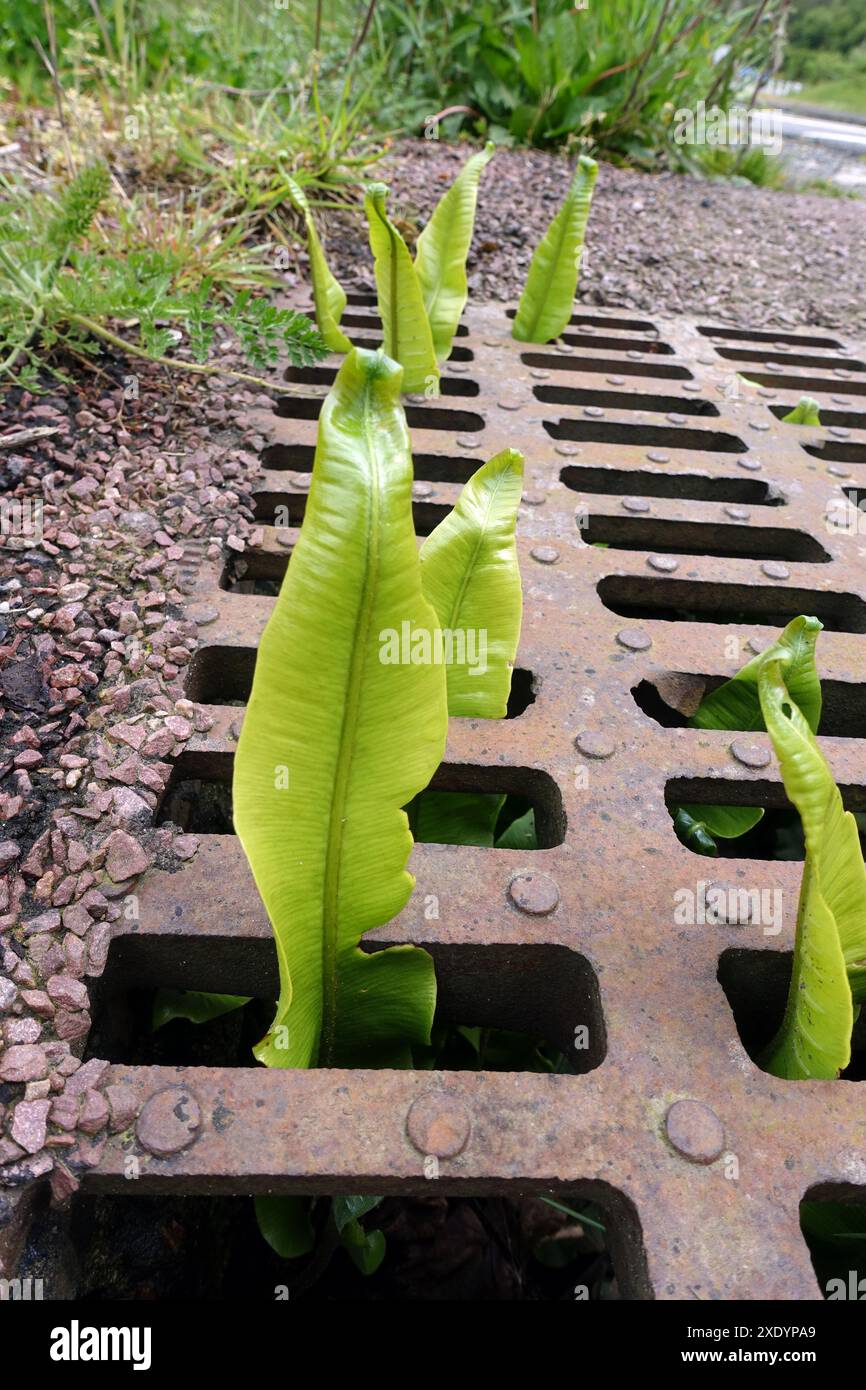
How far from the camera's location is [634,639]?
54.6 inches

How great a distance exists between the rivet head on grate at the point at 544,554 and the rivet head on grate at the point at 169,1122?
102 cm

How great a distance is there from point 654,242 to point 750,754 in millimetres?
2731

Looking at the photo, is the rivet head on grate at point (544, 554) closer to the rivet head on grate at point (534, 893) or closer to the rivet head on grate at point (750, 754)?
the rivet head on grate at point (750, 754)

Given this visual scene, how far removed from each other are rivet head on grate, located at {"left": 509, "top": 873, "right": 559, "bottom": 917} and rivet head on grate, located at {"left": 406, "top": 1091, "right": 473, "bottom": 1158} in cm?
23

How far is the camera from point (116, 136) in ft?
10.0

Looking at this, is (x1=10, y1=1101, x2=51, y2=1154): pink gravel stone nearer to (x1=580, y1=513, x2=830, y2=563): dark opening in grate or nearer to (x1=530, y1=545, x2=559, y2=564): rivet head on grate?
(x1=530, y1=545, x2=559, y2=564): rivet head on grate

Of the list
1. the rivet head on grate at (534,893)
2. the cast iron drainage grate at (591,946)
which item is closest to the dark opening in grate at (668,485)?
the cast iron drainage grate at (591,946)

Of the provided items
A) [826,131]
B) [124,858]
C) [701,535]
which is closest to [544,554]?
[701,535]

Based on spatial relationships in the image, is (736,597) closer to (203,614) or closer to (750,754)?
(750,754)

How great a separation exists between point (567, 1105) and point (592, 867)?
284mm

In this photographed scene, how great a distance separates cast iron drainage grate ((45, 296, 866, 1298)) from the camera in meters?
0.78

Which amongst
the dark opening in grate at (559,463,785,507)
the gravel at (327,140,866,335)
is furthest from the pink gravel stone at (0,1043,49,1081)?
the gravel at (327,140,866,335)
